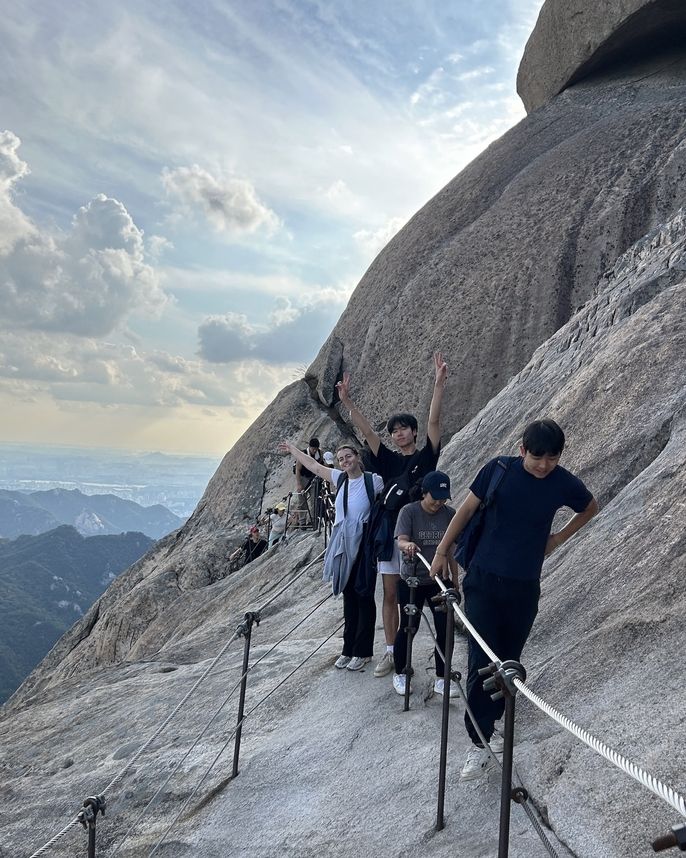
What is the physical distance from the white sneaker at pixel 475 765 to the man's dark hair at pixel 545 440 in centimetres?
196

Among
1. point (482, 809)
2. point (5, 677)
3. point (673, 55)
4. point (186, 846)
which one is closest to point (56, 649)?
point (186, 846)

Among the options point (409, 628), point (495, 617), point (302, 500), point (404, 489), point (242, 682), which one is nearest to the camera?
point (495, 617)

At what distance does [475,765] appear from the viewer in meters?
4.71

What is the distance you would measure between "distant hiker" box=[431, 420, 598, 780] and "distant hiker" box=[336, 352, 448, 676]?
Result: 1785 mm

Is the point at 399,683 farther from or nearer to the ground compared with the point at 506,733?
nearer to the ground

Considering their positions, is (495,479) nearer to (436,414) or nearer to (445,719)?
(445,719)

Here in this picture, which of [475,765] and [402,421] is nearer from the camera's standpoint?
[475,765]


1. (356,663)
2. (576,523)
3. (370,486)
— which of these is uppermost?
(370,486)

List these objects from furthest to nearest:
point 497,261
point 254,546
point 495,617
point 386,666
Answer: point 497,261 < point 254,546 < point 386,666 < point 495,617

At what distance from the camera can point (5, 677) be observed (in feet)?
502

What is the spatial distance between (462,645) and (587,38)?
71.4ft

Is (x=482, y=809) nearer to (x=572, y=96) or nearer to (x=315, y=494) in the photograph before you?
(x=315, y=494)

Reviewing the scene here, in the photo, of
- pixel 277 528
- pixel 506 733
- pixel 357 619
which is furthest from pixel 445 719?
pixel 277 528

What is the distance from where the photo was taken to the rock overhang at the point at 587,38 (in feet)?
69.2
